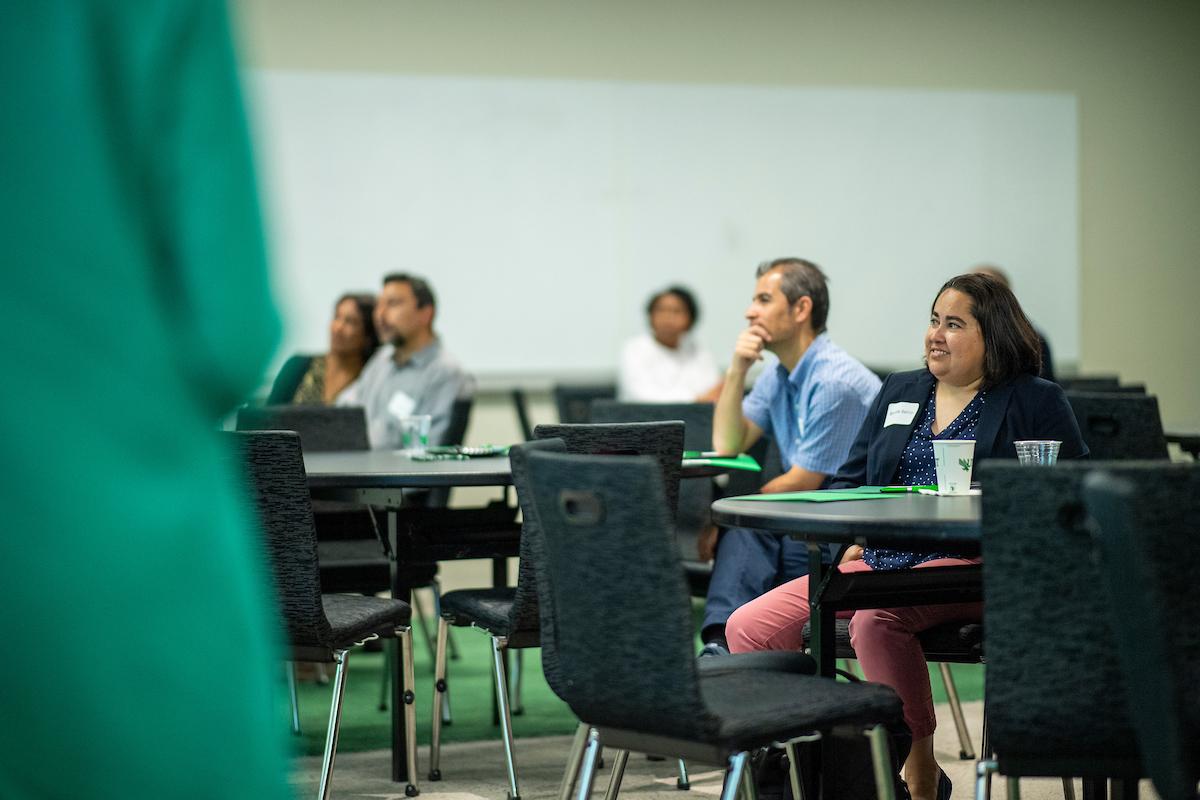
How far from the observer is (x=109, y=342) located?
0.83m

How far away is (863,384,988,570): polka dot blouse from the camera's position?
2.95 meters

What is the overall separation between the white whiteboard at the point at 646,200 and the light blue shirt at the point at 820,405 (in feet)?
10.5

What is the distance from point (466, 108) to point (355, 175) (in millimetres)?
664

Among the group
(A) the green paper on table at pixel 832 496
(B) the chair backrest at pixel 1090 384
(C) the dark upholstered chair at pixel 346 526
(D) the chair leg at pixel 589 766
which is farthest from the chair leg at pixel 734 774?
(B) the chair backrest at pixel 1090 384

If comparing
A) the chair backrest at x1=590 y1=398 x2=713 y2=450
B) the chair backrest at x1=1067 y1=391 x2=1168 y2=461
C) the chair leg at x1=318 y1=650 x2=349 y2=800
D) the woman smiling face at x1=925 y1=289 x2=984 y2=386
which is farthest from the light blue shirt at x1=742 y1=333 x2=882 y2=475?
the chair leg at x1=318 y1=650 x2=349 y2=800

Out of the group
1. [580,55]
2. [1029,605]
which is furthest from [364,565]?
[580,55]

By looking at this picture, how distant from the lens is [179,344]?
2.77 ft

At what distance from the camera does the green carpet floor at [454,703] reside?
13.6 feet

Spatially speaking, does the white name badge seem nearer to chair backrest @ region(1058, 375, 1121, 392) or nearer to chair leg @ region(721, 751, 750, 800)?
chair backrest @ region(1058, 375, 1121, 392)

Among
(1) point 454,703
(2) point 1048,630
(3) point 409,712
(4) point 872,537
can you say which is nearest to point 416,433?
(1) point 454,703

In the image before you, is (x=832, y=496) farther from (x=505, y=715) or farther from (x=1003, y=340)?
(x=505, y=715)

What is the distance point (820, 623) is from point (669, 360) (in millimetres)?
4300

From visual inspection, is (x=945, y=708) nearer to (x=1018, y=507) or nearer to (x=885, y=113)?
(x=1018, y=507)

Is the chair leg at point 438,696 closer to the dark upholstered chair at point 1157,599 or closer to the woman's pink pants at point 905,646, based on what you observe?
the woman's pink pants at point 905,646
